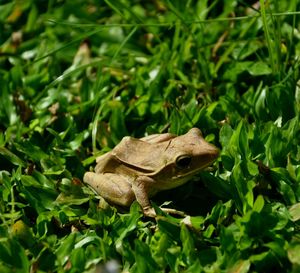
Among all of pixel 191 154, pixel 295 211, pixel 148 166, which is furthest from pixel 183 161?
pixel 295 211

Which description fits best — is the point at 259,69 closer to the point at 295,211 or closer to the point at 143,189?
the point at 143,189

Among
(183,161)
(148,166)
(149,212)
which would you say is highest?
(183,161)

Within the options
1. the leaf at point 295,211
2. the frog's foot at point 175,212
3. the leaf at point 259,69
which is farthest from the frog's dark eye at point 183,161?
the leaf at point 259,69

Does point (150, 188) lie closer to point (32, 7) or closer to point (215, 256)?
point (215, 256)

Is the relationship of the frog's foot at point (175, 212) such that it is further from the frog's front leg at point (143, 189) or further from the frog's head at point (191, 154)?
the frog's head at point (191, 154)

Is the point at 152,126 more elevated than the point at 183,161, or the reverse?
the point at 183,161

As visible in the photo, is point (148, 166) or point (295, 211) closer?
point (295, 211)

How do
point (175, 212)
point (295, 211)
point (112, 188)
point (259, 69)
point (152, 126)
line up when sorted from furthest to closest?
point (259, 69) < point (152, 126) < point (112, 188) < point (175, 212) < point (295, 211)

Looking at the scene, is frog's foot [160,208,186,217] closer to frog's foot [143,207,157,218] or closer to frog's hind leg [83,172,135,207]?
frog's foot [143,207,157,218]

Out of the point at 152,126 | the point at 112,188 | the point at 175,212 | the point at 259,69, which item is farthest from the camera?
the point at 259,69
